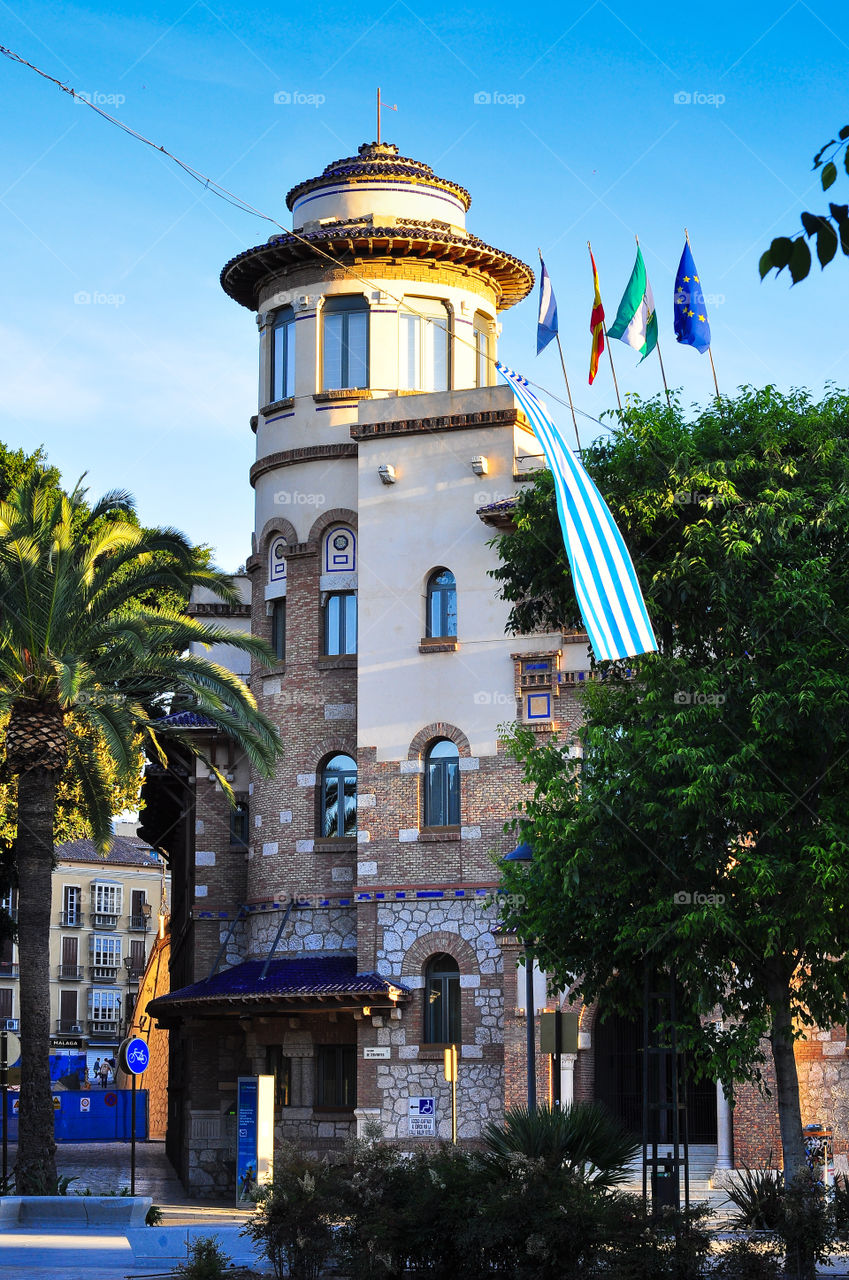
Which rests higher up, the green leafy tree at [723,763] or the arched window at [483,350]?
the arched window at [483,350]

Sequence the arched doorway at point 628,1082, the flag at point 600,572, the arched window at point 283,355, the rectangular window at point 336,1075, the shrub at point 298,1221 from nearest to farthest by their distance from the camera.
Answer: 1. the shrub at point 298,1221
2. the flag at point 600,572
3. the arched doorway at point 628,1082
4. the rectangular window at point 336,1075
5. the arched window at point 283,355

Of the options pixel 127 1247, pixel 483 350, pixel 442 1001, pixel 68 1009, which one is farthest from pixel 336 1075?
pixel 68 1009

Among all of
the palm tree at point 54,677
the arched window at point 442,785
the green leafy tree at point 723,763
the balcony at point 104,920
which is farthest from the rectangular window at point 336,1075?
the balcony at point 104,920

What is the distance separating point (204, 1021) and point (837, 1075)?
13.3 metres

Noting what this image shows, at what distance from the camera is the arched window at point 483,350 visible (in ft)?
127

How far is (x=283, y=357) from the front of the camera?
125ft

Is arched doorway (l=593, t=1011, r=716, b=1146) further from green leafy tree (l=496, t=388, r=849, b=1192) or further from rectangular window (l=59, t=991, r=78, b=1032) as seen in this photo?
rectangular window (l=59, t=991, r=78, b=1032)

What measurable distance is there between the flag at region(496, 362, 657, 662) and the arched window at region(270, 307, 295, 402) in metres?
14.8

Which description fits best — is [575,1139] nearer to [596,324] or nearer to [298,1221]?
[298,1221]

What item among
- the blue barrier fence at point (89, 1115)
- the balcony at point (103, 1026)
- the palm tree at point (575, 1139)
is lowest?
the blue barrier fence at point (89, 1115)

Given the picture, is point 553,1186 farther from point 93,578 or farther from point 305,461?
point 305,461

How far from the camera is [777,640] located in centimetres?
2191

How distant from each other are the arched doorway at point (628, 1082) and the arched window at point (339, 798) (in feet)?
21.8

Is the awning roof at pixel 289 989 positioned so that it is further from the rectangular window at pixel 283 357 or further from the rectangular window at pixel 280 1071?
the rectangular window at pixel 283 357
